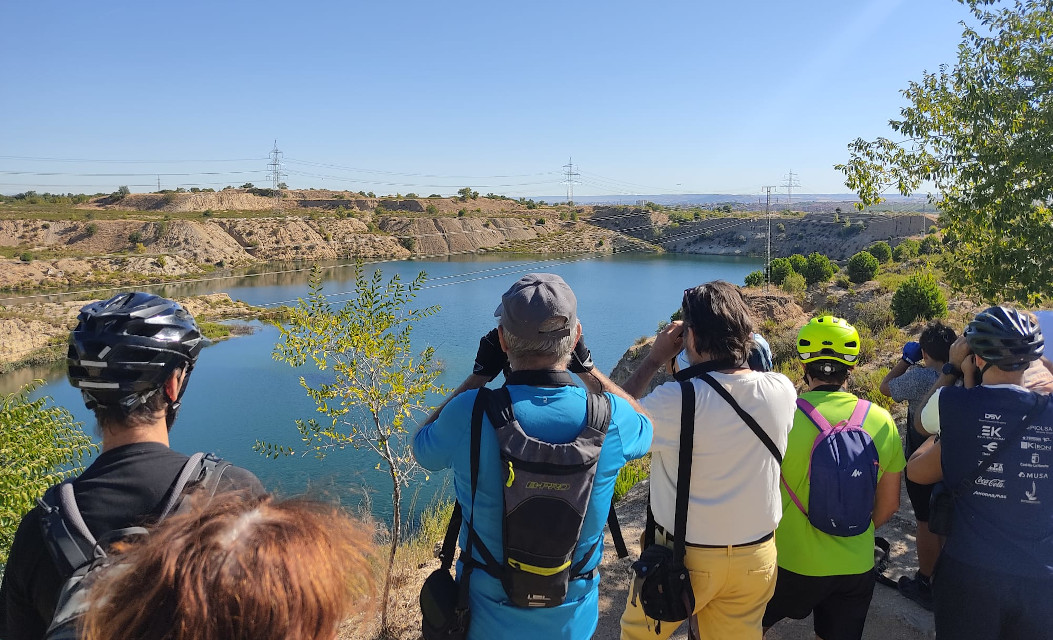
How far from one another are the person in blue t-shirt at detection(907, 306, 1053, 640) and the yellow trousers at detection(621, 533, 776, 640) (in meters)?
0.71

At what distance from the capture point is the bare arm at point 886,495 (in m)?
2.74

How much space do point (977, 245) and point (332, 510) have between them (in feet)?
24.0

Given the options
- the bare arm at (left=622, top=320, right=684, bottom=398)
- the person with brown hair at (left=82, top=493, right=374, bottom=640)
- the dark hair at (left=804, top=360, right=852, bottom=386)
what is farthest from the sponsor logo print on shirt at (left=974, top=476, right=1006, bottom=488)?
the person with brown hair at (left=82, top=493, right=374, bottom=640)

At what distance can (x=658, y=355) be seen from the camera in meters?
2.71

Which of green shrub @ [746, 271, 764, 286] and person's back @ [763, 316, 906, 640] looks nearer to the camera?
person's back @ [763, 316, 906, 640]

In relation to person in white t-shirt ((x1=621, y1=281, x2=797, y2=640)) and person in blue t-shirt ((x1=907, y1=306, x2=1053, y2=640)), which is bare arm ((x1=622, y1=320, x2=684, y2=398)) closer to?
person in white t-shirt ((x1=621, y1=281, x2=797, y2=640))

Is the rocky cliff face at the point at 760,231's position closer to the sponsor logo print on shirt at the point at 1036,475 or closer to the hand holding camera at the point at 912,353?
the hand holding camera at the point at 912,353

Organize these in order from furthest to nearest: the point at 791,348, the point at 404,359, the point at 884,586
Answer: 1. the point at 791,348
2. the point at 404,359
3. the point at 884,586

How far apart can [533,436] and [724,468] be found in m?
0.93

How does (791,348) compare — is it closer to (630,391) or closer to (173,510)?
(630,391)

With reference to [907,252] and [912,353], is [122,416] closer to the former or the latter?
[912,353]

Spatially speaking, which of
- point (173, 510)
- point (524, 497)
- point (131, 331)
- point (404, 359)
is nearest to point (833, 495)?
point (524, 497)

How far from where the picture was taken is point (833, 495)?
2.65 meters

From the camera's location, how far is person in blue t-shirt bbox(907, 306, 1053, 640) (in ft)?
7.69
